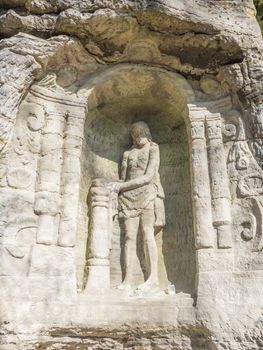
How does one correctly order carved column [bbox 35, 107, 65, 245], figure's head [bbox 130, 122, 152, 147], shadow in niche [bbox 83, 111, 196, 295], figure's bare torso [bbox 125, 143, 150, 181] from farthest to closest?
figure's head [bbox 130, 122, 152, 147] → figure's bare torso [bbox 125, 143, 150, 181] → shadow in niche [bbox 83, 111, 196, 295] → carved column [bbox 35, 107, 65, 245]

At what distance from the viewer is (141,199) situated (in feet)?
13.4

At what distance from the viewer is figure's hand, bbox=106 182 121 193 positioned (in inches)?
160

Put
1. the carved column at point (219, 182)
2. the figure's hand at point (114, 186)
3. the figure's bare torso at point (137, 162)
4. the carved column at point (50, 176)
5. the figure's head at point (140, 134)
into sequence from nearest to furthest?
the carved column at point (50, 176) < the carved column at point (219, 182) < the figure's hand at point (114, 186) < the figure's bare torso at point (137, 162) < the figure's head at point (140, 134)

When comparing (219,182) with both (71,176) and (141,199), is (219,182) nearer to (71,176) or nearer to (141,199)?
(141,199)

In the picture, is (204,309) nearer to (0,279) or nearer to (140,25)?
(0,279)

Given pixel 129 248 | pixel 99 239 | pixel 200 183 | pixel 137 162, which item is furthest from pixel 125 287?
pixel 137 162

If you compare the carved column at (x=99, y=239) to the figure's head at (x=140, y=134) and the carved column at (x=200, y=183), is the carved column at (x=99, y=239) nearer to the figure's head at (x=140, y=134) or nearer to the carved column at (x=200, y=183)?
the figure's head at (x=140, y=134)

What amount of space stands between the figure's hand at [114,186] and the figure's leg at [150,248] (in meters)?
0.38

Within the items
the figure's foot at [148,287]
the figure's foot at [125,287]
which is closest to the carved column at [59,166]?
the figure's foot at [125,287]

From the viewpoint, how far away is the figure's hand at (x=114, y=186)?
13.4ft

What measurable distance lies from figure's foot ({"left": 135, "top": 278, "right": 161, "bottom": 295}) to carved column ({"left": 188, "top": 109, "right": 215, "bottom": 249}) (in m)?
0.58

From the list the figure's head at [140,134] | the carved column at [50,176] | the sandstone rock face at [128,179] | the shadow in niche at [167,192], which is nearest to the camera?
the sandstone rock face at [128,179]

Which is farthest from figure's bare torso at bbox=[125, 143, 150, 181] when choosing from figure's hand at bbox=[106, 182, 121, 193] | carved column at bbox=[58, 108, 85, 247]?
carved column at bbox=[58, 108, 85, 247]

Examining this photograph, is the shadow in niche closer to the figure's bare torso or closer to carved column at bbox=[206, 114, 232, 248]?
the figure's bare torso
